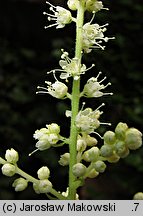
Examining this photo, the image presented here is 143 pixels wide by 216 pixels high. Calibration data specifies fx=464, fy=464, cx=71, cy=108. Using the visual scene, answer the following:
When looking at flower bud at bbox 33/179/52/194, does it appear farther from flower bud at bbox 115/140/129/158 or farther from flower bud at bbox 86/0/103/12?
flower bud at bbox 86/0/103/12

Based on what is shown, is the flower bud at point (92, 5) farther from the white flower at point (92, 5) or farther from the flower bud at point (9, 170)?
the flower bud at point (9, 170)

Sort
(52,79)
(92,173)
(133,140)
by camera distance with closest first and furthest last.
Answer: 1. (133,140)
2. (92,173)
3. (52,79)

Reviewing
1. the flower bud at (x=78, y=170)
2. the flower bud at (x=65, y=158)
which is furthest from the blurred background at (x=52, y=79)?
the flower bud at (x=78, y=170)

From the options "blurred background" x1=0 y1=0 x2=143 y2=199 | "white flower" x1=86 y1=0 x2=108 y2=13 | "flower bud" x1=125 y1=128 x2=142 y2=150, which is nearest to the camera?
"flower bud" x1=125 y1=128 x2=142 y2=150

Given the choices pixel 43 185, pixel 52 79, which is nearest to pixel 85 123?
pixel 43 185

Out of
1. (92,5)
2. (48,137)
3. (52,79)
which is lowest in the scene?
(48,137)

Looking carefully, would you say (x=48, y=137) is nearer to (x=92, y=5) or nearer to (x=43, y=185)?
(x=43, y=185)

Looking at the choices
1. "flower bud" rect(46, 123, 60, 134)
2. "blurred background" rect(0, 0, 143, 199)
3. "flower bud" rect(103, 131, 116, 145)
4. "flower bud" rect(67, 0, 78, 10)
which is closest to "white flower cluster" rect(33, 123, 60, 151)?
"flower bud" rect(46, 123, 60, 134)

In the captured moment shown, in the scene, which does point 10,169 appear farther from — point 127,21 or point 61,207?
point 127,21

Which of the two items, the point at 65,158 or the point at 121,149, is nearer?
the point at 121,149
